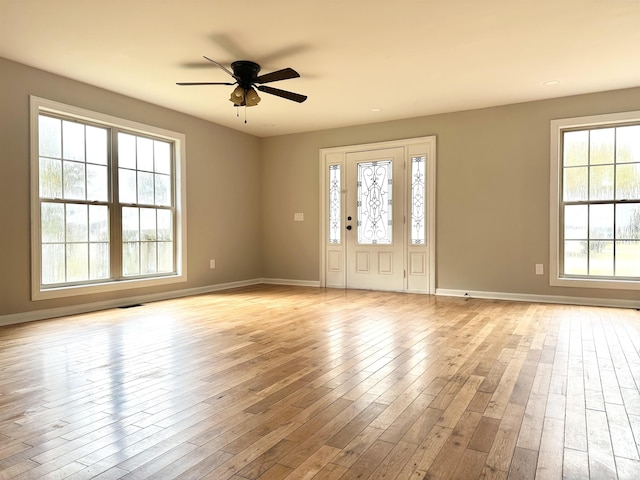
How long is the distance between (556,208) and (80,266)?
18.9ft

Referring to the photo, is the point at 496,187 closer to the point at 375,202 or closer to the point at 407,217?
the point at 407,217

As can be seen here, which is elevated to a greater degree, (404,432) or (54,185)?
(54,185)

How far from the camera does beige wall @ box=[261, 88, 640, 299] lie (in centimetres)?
549

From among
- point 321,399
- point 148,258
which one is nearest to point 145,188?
point 148,258

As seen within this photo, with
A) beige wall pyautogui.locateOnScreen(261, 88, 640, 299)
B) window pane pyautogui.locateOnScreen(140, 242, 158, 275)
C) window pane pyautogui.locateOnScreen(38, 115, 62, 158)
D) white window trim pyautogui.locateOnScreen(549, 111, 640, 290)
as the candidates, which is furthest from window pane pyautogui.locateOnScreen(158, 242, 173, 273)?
white window trim pyautogui.locateOnScreen(549, 111, 640, 290)

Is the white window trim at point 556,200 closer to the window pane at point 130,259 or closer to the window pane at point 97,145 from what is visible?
the window pane at point 130,259

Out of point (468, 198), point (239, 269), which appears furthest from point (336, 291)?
point (468, 198)

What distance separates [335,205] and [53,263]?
13.1 feet

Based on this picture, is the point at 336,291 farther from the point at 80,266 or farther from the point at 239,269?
the point at 80,266

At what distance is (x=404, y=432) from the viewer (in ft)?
6.17

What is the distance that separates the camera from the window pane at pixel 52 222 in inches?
179

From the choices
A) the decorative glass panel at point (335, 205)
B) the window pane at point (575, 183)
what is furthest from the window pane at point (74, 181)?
the window pane at point (575, 183)

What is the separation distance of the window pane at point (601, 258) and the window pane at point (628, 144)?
40.8 inches

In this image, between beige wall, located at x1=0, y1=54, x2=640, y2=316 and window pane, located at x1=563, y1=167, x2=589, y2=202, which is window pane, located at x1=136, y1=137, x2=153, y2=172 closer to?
beige wall, located at x1=0, y1=54, x2=640, y2=316
